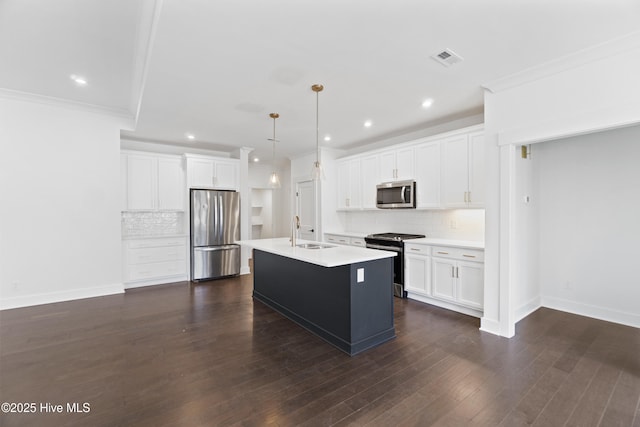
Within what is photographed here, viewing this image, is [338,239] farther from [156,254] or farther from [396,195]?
[156,254]

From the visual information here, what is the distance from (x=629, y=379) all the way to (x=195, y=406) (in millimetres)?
3416

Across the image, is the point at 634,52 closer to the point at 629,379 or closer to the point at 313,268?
the point at 629,379

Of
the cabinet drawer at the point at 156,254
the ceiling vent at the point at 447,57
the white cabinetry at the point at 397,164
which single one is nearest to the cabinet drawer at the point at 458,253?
the white cabinetry at the point at 397,164

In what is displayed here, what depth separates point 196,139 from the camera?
221 inches

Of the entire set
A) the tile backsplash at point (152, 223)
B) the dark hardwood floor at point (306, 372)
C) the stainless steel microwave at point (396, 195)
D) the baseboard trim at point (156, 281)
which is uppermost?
the stainless steel microwave at point (396, 195)

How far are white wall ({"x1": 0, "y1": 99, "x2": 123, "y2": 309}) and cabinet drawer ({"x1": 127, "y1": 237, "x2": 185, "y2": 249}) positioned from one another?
1.13ft

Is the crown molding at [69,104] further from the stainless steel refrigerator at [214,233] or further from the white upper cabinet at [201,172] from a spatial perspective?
the stainless steel refrigerator at [214,233]

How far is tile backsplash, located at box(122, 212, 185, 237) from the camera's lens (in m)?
5.44

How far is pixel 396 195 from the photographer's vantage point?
15.9ft

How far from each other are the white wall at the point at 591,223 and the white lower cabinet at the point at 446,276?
1.21 m

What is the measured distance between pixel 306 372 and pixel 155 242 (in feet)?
14.2

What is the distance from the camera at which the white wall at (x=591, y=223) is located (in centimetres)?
332

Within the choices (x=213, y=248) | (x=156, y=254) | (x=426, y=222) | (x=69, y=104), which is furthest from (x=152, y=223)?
(x=426, y=222)

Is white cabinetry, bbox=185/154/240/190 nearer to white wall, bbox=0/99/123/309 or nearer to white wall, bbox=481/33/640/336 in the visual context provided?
white wall, bbox=0/99/123/309
